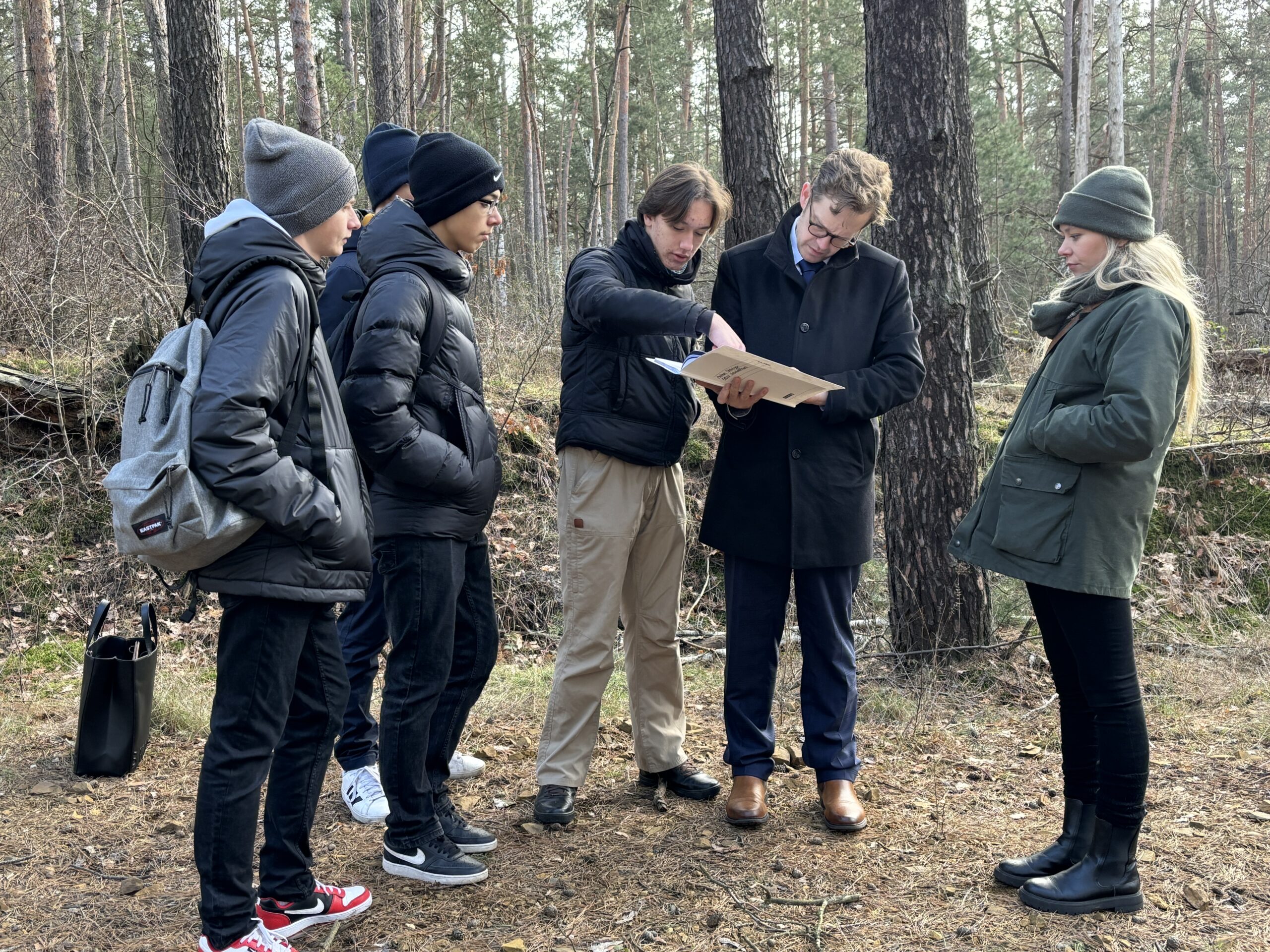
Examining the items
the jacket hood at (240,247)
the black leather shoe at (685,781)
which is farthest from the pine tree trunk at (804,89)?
the jacket hood at (240,247)

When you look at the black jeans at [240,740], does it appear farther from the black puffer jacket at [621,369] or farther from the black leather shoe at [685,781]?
the black leather shoe at [685,781]

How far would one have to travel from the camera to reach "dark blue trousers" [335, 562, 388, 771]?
160 inches

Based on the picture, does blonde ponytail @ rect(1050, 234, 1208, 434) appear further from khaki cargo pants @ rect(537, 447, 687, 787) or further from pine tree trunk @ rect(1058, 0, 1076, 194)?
pine tree trunk @ rect(1058, 0, 1076, 194)

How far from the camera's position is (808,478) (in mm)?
3691

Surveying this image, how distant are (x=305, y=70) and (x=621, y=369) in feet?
26.1

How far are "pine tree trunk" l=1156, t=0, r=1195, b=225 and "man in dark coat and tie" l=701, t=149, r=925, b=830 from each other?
25.6m

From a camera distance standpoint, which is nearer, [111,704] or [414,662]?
[414,662]

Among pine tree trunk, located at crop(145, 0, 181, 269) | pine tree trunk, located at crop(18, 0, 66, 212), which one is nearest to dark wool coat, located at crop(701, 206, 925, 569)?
pine tree trunk, located at crop(145, 0, 181, 269)

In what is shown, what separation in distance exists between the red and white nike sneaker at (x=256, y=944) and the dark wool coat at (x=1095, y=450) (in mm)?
2388

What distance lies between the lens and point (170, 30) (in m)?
8.07

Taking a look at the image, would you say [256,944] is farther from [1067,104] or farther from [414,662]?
[1067,104]

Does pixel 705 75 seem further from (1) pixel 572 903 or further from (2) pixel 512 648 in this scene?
(1) pixel 572 903

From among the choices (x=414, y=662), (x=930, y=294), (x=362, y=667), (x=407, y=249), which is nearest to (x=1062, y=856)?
(x=414, y=662)

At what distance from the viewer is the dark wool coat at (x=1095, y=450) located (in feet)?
9.48
